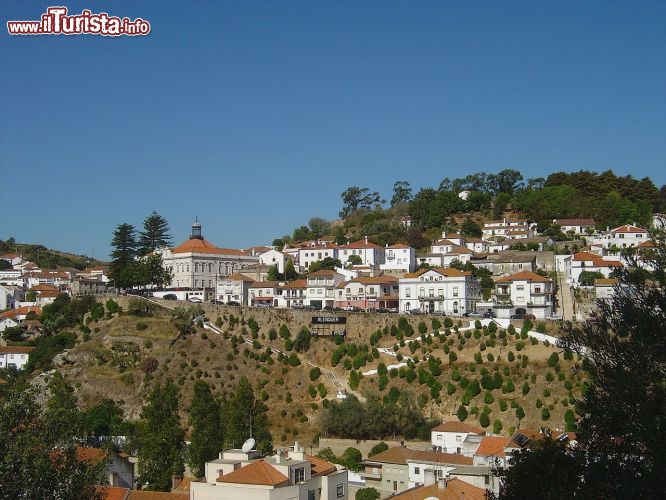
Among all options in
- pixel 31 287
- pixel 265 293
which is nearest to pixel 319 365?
pixel 265 293

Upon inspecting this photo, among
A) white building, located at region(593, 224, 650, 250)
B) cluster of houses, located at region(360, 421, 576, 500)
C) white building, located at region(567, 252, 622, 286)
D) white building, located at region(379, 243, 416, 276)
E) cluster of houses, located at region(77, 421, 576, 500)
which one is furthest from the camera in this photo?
white building, located at region(379, 243, 416, 276)

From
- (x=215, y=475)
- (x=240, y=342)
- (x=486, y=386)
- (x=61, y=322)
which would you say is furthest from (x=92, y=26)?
(x=61, y=322)

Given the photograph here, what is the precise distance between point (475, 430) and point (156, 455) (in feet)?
50.3

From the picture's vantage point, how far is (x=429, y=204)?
9475 cm

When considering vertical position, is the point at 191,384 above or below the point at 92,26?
below

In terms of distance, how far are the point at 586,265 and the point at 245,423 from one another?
3454 cm

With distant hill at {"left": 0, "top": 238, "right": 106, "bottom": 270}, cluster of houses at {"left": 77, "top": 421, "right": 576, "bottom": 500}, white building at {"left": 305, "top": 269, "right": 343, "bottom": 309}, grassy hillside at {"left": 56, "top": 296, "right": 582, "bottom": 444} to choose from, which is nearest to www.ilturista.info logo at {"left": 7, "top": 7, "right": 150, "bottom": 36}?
cluster of houses at {"left": 77, "top": 421, "right": 576, "bottom": 500}

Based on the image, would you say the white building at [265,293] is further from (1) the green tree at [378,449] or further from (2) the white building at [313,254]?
(1) the green tree at [378,449]

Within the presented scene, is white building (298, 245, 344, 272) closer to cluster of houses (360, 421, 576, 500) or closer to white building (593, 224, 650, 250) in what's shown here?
white building (593, 224, 650, 250)

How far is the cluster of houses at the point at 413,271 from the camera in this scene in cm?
6159

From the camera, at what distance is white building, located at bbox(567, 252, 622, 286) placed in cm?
6538

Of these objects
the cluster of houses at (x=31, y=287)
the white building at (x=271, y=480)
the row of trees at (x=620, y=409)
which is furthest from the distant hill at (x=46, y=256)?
the row of trees at (x=620, y=409)

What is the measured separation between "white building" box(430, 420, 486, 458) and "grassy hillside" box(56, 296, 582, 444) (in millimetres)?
4434

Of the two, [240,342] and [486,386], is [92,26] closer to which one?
[486,386]
